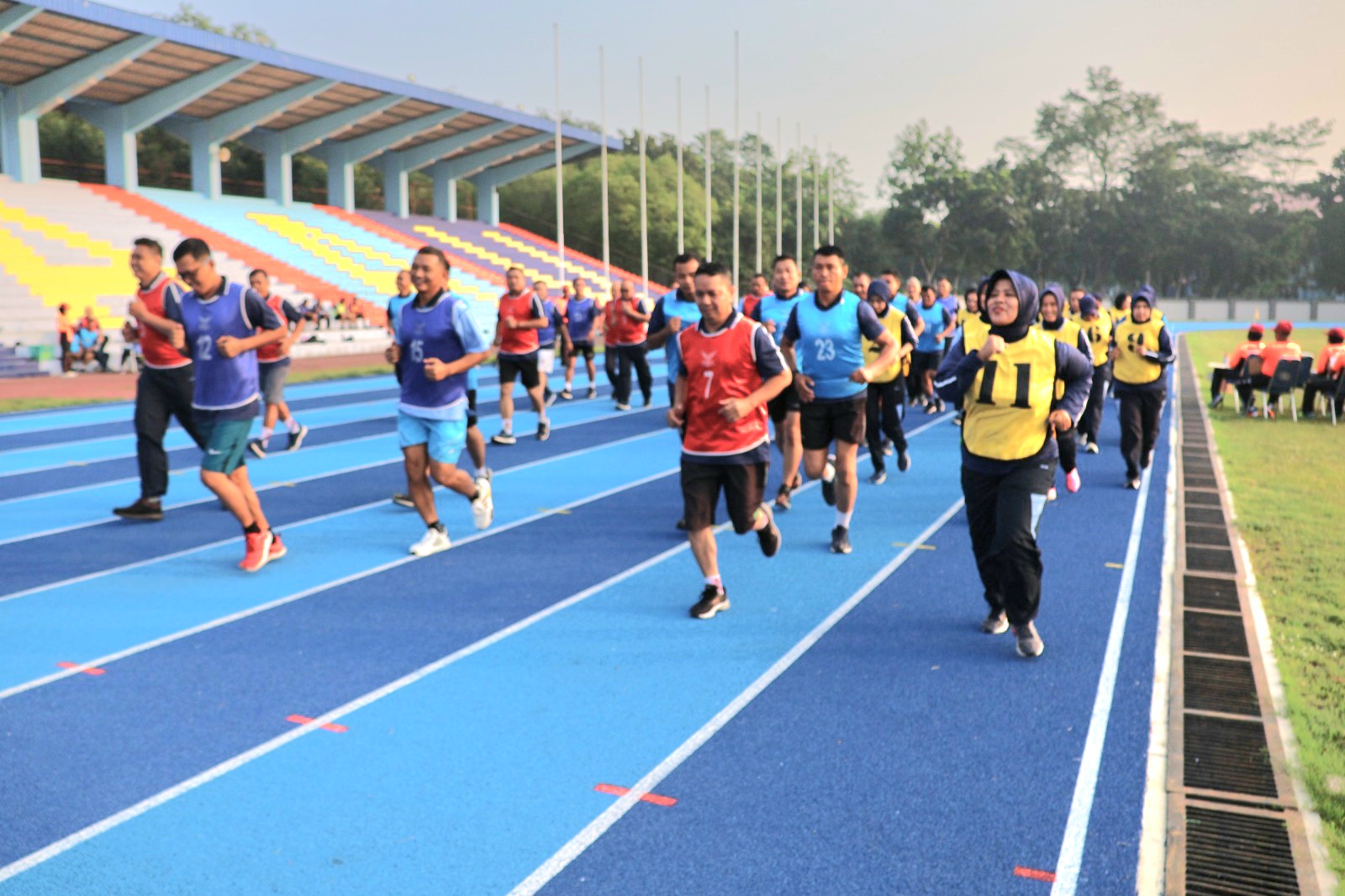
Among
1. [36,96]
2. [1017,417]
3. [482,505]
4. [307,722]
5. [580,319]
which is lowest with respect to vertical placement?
[307,722]

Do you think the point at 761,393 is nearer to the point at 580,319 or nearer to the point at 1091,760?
the point at 1091,760

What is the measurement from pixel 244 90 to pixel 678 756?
39017 mm

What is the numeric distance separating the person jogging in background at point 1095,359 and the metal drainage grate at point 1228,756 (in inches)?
325

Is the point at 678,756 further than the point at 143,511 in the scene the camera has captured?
No

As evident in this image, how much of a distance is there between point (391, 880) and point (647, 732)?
139 centimetres

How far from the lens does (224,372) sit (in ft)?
23.4

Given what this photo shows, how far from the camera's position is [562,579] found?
7.07 metres

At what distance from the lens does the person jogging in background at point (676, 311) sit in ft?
34.6

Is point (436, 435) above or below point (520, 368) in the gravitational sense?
below

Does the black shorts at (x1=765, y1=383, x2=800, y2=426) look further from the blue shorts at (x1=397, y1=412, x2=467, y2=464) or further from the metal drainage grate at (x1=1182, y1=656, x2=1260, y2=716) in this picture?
the metal drainage grate at (x1=1182, y1=656, x2=1260, y2=716)

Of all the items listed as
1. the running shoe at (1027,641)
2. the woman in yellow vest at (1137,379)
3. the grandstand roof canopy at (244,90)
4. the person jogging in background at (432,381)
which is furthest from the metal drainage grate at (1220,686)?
the grandstand roof canopy at (244,90)

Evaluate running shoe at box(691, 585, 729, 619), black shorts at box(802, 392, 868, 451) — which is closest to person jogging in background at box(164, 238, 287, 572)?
running shoe at box(691, 585, 729, 619)

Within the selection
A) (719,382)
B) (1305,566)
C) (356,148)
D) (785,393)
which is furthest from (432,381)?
(356,148)

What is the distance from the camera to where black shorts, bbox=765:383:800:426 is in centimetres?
854
